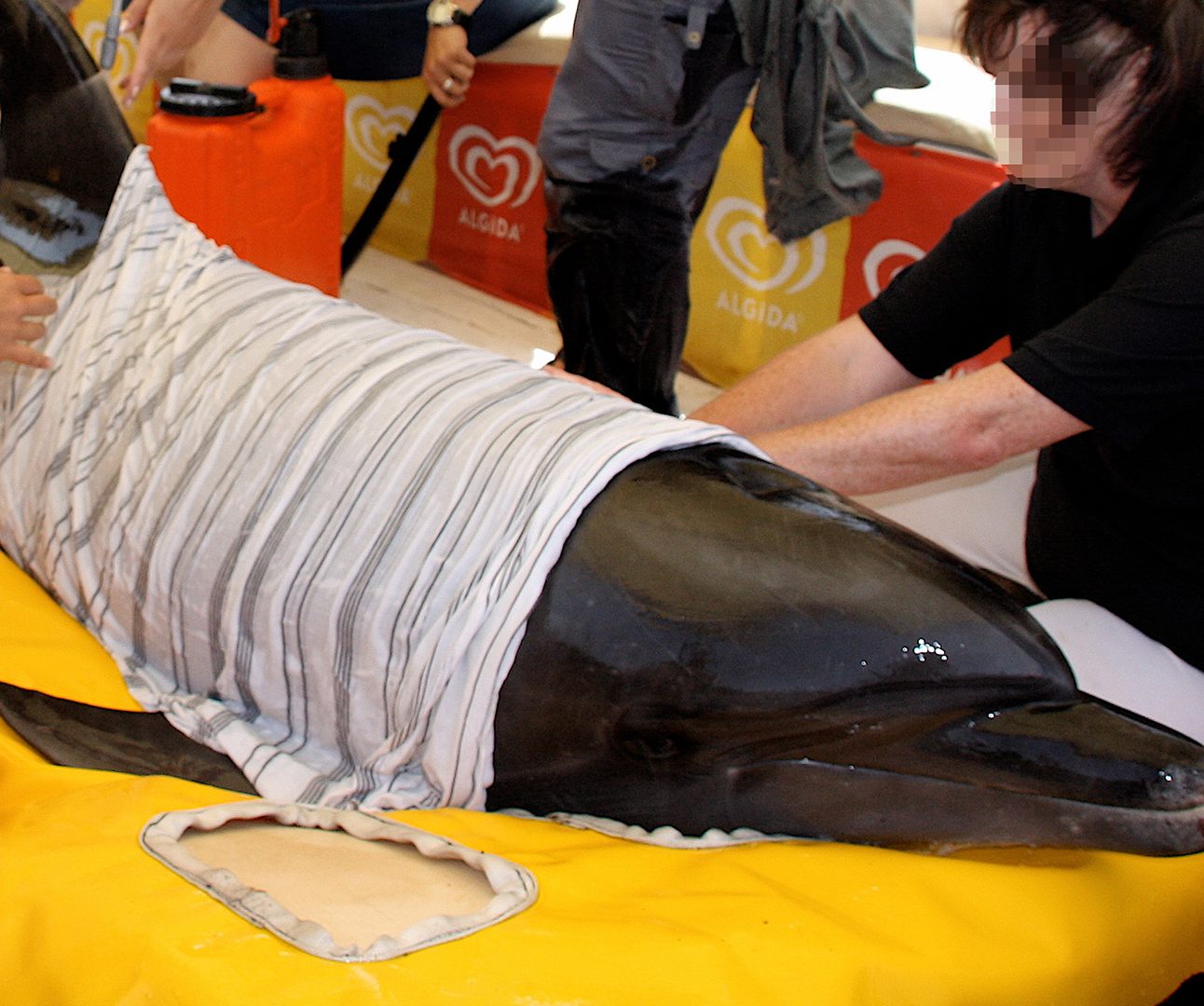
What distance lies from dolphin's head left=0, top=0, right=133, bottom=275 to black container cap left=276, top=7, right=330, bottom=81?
113 cm

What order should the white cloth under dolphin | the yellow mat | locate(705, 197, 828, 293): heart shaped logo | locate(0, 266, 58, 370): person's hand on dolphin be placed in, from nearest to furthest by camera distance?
1. the yellow mat
2. the white cloth under dolphin
3. locate(0, 266, 58, 370): person's hand on dolphin
4. locate(705, 197, 828, 293): heart shaped logo

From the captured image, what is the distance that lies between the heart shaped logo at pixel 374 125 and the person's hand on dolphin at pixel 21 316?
2.19 meters

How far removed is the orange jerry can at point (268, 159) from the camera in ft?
8.46

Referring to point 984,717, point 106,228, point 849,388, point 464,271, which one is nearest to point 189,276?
point 106,228

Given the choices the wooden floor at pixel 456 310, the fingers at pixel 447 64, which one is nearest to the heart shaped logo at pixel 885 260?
the wooden floor at pixel 456 310

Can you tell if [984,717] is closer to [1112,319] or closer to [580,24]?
[1112,319]

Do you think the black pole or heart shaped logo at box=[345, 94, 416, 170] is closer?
the black pole

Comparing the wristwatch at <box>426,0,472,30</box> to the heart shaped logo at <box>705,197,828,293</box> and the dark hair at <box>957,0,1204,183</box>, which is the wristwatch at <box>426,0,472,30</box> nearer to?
the heart shaped logo at <box>705,197,828,293</box>

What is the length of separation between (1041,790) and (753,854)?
0.22 meters

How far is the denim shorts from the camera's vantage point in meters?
3.11

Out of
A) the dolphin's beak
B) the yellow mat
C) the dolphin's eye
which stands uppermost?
the dolphin's beak

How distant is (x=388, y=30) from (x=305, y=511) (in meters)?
2.33

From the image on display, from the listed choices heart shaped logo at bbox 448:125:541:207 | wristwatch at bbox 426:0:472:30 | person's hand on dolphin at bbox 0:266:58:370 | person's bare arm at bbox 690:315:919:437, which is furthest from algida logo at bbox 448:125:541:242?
person's hand on dolphin at bbox 0:266:58:370

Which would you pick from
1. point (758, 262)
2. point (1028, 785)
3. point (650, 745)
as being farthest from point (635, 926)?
point (758, 262)
